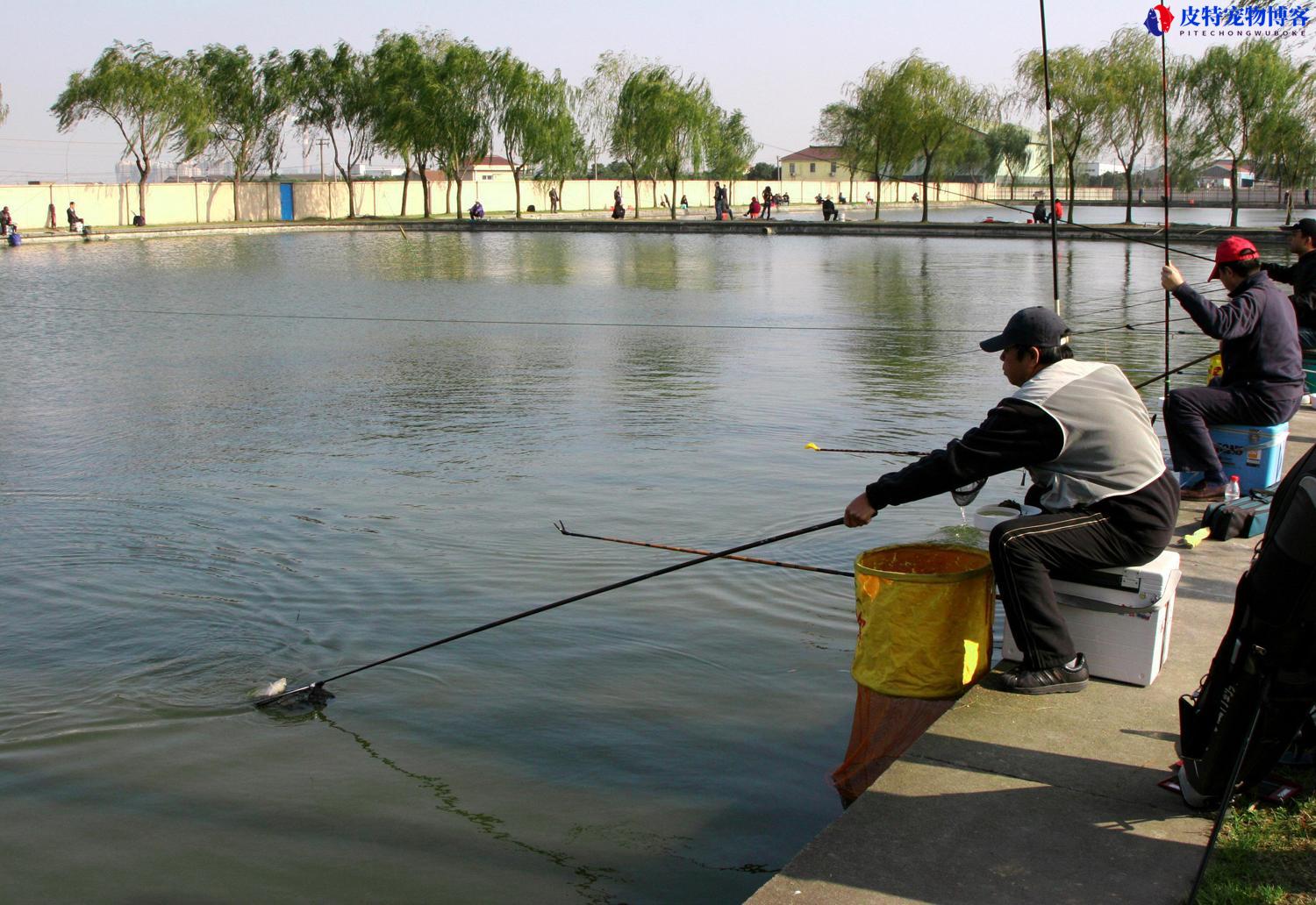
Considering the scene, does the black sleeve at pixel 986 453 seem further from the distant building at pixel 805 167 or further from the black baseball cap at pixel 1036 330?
the distant building at pixel 805 167

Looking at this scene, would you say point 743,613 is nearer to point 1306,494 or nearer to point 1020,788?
point 1020,788

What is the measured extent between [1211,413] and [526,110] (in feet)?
194

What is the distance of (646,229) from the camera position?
5216 cm

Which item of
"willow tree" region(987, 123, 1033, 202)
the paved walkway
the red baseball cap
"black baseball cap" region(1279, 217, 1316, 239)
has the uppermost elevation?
"willow tree" region(987, 123, 1033, 202)

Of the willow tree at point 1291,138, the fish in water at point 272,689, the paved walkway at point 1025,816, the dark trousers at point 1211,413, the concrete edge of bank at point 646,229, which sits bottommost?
the fish in water at point 272,689

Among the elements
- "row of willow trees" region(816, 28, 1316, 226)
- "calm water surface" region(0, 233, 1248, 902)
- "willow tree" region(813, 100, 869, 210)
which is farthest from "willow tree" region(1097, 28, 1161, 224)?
"calm water surface" region(0, 233, 1248, 902)

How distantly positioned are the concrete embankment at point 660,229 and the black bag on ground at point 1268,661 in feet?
121

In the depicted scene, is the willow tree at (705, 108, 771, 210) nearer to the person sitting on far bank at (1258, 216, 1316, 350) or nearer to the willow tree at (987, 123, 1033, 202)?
the willow tree at (987, 123, 1033, 202)

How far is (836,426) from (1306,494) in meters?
8.08

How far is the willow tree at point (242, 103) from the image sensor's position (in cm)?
6350

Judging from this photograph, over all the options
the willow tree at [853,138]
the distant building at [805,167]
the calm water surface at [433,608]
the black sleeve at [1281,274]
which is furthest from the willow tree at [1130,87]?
the distant building at [805,167]

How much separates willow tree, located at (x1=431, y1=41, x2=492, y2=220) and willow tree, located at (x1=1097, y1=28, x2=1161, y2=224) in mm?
30033

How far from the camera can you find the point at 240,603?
6.53 metres

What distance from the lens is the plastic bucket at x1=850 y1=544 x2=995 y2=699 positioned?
4047mm
